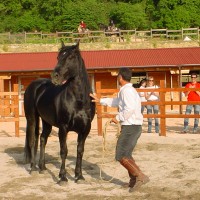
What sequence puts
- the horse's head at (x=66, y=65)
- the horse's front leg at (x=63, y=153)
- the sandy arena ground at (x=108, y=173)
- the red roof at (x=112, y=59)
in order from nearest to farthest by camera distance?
the sandy arena ground at (x=108, y=173)
the horse's head at (x=66, y=65)
the horse's front leg at (x=63, y=153)
the red roof at (x=112, y=59)

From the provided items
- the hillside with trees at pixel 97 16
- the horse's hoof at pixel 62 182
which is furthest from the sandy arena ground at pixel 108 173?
the hillside with trees at pixel 97 16

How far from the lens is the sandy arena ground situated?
6.18 metres

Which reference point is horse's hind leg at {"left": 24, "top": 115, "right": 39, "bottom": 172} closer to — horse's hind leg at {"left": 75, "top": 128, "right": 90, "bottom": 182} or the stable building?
horse's hind leg at {"left": 75, "top": 128, "right": 90, "bottom": 182}

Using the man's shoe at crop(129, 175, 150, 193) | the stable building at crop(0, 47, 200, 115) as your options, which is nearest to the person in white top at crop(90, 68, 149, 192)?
the man's shoe at crop(129, 175, 150, 193)

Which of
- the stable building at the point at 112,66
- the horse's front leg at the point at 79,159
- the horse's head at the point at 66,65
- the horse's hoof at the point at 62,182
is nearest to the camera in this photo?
the horse's head at the point at 66,65

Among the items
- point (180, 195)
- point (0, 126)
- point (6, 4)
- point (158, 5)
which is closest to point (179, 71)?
point (0, 126)

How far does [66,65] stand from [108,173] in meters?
1.97

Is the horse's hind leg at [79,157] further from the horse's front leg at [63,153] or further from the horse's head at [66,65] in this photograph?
the horse's head at [66,65]

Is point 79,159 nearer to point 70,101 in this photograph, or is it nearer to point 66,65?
point 70,101

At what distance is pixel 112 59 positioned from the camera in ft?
77.5

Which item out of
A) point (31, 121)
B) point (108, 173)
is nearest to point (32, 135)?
point (31, 121)

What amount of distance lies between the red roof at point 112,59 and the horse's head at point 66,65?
15.2 meters

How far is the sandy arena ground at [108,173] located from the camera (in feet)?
20.3

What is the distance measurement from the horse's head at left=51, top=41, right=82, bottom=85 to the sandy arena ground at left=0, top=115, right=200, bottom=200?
154 cm
